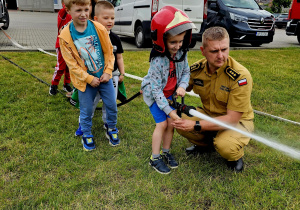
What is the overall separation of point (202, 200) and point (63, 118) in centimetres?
234

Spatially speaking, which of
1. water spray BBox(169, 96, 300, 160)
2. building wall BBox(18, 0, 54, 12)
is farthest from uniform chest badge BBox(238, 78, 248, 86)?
building wall BBox(18, 0, 54, 12)

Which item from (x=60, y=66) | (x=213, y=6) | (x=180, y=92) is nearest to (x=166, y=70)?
(x=180, y=92)

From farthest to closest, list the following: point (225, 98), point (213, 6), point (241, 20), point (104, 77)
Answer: point (213, 6) → point (241, 20) → point (104, 77) → point (225, 98)

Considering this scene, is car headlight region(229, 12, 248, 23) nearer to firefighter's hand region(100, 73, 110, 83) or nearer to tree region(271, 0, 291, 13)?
firefighter's hand region(100, 73, 110, 83)

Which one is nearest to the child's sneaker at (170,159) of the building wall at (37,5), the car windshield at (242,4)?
the car windshield at (242,4)

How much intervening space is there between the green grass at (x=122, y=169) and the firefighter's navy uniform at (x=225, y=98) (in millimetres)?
254

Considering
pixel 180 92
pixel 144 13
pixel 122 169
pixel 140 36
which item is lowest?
pixel 122 169

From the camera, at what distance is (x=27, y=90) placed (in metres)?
4.68

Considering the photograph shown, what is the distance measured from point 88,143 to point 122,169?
1.92ft

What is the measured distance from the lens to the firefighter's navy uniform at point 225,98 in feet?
8.21

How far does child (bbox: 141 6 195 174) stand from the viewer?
2.28 metres

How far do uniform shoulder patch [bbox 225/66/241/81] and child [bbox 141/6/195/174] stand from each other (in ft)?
1.23

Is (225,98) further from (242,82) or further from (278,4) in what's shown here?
(278,4)

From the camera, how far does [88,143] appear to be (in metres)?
3.06
